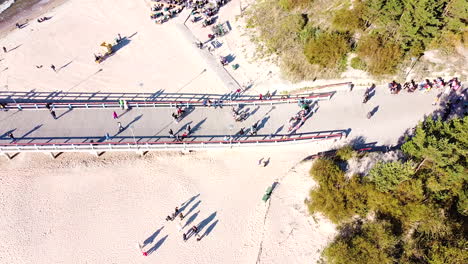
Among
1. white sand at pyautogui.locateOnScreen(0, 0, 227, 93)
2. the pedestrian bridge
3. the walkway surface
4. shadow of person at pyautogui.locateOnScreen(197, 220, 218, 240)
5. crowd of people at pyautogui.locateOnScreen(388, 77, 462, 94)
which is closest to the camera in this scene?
shadow of person at pyautogui.locateOnScreen(197, 220, 218, 240)

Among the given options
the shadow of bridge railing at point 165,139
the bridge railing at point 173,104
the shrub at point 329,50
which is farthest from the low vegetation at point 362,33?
the shadow of bridge railing at point 165,139

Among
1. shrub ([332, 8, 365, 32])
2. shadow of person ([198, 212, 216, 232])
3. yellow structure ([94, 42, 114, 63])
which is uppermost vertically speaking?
yellow structure ([94, 42, 114, 63])

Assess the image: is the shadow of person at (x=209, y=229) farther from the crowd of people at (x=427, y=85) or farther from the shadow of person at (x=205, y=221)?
the crowd of people at (x=427, y=85)

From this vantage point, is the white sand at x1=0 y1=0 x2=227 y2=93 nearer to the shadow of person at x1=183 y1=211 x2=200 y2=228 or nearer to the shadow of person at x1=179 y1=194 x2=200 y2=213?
the shadow of person at x1=179 y1=194 x2=200 y2=213

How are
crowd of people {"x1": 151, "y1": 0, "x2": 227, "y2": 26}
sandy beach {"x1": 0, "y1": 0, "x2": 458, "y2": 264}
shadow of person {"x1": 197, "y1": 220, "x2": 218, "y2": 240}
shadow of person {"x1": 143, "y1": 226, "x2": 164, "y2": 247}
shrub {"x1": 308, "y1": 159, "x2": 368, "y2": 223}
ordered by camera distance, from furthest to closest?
crowd of people {"x1": 151, "y1": 0, "x2": 227, "y2": 26} < shadow of person {"x1": 197, "y1": 220, "x2": 218, "y2": 240} < shadow of person {"x1": 143, "y1": 226, "x2": 164, "y2": 247} < sandy beach {"x1": 0, "y1": 0, "x2": 458, "y2": 264} < shrub {"x1": 308, "y1": 159, "x2": 368, "y2": 223}

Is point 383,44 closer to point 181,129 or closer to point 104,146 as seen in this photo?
point 181,129

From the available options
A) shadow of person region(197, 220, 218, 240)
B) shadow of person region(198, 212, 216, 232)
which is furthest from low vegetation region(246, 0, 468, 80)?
shadow of person region(197, 220, 218, 240)

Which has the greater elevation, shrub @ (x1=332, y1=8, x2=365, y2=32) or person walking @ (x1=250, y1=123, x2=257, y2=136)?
shrub @ (x1=332, y1=8, x2=365, y2=32)

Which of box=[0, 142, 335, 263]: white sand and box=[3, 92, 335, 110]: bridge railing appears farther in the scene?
box=[3, 92, 335, 110]: bridge railing
